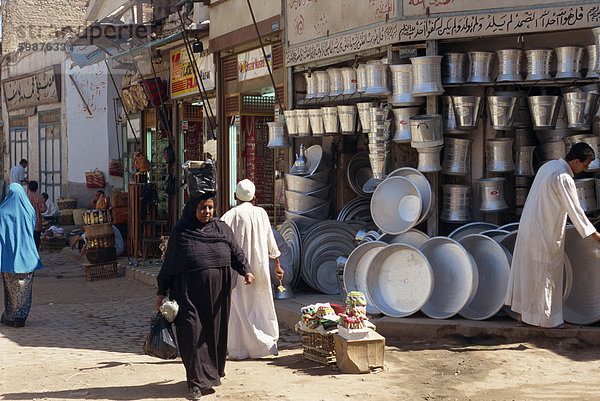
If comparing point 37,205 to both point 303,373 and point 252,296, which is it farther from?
point 303,373

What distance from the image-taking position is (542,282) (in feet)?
20.6

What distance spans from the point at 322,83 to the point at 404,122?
1807mm

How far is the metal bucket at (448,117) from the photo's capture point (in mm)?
7391

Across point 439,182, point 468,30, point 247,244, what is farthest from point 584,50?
point 247,244

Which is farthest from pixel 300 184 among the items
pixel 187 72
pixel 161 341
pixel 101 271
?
pixel 187 72

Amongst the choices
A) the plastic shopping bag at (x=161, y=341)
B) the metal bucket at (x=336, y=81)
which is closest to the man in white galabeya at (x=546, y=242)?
the plastic shopping bag at (x=161, y=341)

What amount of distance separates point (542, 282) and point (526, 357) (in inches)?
24.5

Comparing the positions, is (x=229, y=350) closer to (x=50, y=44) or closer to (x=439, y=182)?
(x=439, y=182)

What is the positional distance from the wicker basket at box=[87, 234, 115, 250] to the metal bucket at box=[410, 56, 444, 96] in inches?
249

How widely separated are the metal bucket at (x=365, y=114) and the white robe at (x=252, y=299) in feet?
7.18

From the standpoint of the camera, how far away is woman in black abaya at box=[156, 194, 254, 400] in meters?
5.22

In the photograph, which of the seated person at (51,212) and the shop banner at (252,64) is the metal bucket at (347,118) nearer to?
the shop banner at (252,64)

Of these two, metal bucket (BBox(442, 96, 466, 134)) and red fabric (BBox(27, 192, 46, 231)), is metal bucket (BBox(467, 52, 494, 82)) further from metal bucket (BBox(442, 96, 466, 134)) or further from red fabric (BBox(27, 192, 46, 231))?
red fabric (BBox(27, 192, 46, 231))

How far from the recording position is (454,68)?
293 inches
